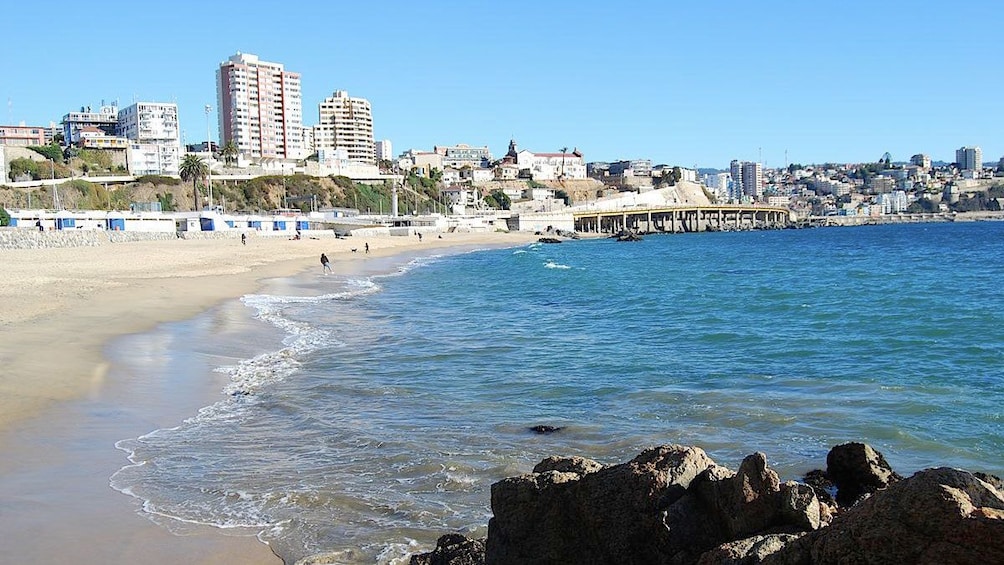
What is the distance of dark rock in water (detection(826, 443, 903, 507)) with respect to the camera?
7.65m

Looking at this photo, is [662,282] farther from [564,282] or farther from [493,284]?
[493,284]

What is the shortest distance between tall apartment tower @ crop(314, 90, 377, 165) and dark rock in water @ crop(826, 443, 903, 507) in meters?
176

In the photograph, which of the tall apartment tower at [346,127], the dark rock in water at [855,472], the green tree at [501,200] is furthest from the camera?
the tall apartment tower at [346,127]

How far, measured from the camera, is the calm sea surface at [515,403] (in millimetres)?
8352

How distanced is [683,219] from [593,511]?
168 metres

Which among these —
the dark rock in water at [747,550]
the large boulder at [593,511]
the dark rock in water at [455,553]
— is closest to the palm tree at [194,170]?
the dark rock in water at [455,553]

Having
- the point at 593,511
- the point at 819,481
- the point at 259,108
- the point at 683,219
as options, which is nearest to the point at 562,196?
the point at 683,219

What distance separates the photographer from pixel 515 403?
42.3ft

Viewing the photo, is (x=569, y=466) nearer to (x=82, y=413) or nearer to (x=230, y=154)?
(x=82, y=413)

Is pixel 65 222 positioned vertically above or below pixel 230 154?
below

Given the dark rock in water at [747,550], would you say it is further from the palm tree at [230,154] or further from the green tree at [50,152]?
the palm tree at [230,154]

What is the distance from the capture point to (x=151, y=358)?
1617cm

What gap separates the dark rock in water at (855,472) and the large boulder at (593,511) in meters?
3.21

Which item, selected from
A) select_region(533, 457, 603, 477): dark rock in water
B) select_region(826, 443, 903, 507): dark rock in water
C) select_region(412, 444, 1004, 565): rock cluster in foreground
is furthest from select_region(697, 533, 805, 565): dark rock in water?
select_region(826, 443, 903, 507): dark rock in water
